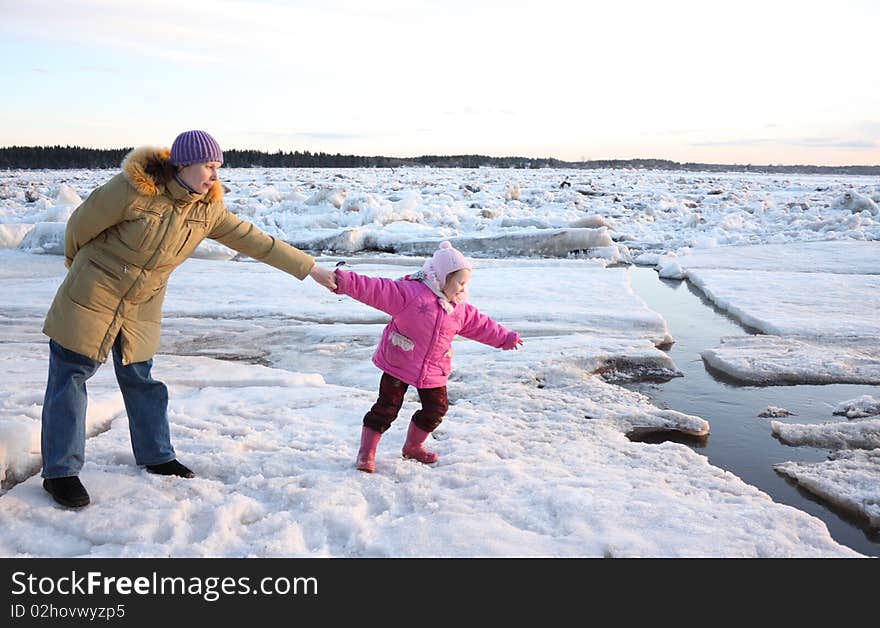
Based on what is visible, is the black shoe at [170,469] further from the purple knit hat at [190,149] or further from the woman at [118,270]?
the purple knit hat at [190,149]

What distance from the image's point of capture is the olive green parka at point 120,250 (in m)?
2.38

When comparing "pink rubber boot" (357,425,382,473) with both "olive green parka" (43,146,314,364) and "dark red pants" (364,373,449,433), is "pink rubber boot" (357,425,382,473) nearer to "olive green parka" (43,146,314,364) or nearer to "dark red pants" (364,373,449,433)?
"dark red pants" (364,373,449,433)

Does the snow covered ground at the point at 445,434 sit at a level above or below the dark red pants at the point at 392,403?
below

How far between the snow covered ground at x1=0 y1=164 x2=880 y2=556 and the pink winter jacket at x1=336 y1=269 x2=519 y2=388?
Answer: 0.44m

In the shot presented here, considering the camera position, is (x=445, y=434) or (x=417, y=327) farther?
(x=445, y=434)

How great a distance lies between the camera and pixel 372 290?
2812mm

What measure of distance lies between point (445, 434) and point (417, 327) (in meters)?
0.85

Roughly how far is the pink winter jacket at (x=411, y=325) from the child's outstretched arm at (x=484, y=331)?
2.0 inches

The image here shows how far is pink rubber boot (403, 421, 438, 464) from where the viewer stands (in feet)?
10.2

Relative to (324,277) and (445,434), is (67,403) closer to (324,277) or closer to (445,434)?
(324,277)

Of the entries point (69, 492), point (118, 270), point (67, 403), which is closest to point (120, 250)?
point (118, 270)

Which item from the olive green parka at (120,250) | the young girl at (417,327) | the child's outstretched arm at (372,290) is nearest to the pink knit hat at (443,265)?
the young girl at (417,327)

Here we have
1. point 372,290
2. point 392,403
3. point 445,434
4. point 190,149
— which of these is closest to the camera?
point 190,149

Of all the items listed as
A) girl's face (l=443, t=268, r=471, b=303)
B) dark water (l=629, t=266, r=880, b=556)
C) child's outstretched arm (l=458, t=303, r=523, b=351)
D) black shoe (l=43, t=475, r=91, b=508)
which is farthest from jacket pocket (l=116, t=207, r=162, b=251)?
dark water (l=629, t=266, r=880, b=556)
